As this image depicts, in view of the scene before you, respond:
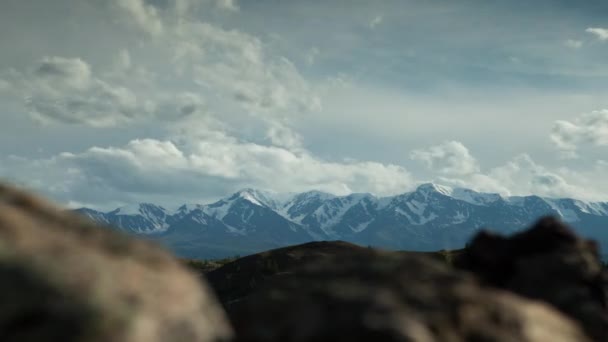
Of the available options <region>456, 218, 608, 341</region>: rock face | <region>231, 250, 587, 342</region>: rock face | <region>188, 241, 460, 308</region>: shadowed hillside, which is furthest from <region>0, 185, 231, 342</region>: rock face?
<region>188, 241, 460, 308</region>: shadowed hillside

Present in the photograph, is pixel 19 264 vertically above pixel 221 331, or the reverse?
pixel 19 264

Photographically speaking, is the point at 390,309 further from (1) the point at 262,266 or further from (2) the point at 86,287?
(1) the point at 262,266

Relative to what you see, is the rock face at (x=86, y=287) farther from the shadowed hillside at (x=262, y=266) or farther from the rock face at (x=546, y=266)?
the shadowed hillside at (x=262, y=266)

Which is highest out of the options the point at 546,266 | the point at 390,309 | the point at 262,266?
the point at 546,266

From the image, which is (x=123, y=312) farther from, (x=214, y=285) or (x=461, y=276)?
(x=214, y=285)

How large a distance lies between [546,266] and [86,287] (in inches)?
519

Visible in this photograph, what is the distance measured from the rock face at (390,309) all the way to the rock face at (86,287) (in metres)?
1.10

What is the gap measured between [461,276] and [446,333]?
5.78 feet

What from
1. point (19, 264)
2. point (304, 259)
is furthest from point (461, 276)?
point (304, 259)

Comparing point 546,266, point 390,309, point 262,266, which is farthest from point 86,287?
point 262,266

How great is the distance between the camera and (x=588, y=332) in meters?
12.9

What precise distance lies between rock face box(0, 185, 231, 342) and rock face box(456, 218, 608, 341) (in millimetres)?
9449

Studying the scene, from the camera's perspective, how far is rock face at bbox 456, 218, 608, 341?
15.5m

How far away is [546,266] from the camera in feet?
53.3
